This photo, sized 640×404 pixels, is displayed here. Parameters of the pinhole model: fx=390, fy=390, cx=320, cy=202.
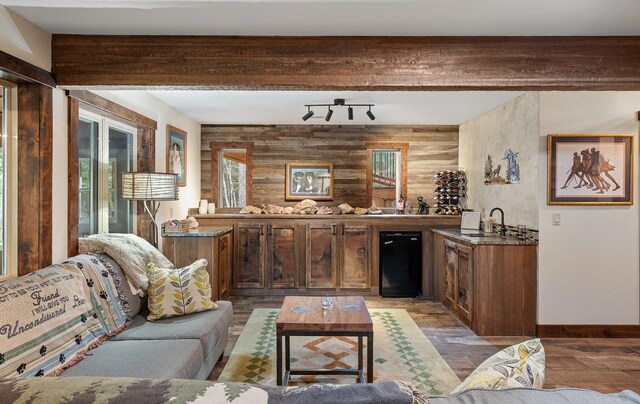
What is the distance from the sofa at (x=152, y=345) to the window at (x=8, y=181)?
0.34 m

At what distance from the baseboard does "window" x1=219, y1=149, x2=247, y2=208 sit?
415 cm

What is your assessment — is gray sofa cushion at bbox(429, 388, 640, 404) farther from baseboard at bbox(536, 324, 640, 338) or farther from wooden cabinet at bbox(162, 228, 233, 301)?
wooden cabinet at bbox(162, 228, 233, 301)

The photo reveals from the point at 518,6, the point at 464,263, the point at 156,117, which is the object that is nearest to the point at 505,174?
the point at 464,263

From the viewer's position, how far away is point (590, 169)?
3691 mm

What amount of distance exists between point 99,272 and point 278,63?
1810mm

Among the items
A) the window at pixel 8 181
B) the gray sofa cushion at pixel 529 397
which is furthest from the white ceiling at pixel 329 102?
the gray sofa cushion at pixel 529 397

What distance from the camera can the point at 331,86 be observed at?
2539 mm

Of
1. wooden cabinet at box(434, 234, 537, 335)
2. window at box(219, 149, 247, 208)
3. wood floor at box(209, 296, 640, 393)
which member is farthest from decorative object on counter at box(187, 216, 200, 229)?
wooden cabinet at box(434, 234, 537, 335)

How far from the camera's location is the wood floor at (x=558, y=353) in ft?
9.41

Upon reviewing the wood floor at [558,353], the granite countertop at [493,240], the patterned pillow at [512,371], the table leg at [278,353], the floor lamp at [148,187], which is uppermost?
the floor lamp at [148,187]

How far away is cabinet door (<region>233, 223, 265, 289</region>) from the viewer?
5.24 meters

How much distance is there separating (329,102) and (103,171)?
2.40m

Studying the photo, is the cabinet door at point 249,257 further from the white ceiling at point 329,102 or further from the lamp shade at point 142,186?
the lamp shade at point 142,186

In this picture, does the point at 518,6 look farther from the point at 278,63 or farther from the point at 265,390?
the point at 265,390
